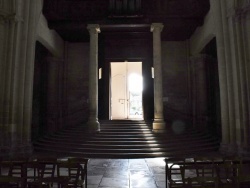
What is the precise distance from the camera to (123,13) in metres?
10.7

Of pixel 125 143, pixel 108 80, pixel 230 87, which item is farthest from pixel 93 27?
pixel 230 87

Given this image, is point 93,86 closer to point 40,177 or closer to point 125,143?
point 125,143

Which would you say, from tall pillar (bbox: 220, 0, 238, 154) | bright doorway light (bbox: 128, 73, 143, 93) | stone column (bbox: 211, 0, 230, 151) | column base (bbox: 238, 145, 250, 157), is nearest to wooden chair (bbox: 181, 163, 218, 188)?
column base (bbox: 238, 145, 250, 157)

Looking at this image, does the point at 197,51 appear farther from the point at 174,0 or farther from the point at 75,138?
the point at 75,138

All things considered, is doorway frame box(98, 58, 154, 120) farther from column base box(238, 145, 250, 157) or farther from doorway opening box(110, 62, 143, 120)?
column base box(238, 145, 250, 157)

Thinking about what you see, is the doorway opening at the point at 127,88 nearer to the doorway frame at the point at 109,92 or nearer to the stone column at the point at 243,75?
the doorway frame at the point at 109,92

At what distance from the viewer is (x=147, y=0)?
10906mm

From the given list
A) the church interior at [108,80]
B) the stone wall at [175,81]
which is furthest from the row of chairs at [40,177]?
the stone wall at [175,81]

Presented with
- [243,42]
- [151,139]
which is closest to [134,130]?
[151,139]

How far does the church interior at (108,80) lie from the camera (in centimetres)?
748

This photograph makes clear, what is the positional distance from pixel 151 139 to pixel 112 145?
1671 mm

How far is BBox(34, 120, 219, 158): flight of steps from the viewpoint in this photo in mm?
8406

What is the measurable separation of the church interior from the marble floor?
4cm

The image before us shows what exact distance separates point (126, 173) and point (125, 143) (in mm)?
3192
